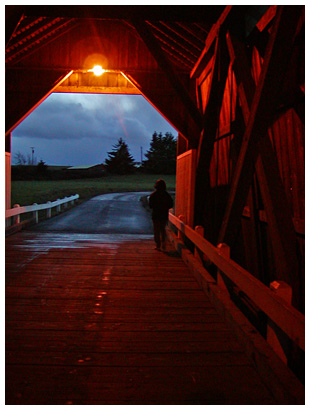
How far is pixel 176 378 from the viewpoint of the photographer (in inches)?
145

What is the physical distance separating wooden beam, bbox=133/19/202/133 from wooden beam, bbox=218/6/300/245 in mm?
3212

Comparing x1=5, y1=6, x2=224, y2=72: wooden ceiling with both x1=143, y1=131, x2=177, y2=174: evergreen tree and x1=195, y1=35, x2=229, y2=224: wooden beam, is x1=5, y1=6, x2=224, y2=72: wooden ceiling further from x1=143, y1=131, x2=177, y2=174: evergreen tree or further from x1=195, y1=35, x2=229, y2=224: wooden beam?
x1=143, y1=131, x2=177, y2=174: evergreen tree

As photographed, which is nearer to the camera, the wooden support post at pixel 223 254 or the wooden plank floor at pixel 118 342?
the wooden plank floor at pixel 118 342

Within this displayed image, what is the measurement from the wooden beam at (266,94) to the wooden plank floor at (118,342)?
182 cm

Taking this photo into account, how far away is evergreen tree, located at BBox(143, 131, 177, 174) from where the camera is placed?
3807 inches

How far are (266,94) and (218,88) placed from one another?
3003 millimetres

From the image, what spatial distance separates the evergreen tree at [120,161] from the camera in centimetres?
10169

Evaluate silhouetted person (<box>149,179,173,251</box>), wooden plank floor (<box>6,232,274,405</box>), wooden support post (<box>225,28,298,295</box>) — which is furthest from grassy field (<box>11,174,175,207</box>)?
wooden support post (<box>225,28,298,295</box>)

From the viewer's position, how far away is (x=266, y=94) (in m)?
4.59

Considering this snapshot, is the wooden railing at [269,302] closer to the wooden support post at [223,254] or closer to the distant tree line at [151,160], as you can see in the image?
the wooden support post at [223,254]

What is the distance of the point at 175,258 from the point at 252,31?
519cm

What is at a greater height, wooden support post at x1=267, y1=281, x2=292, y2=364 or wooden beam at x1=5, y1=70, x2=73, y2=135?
wooden beam at x1=5, y1=70, x2=73, y2=135

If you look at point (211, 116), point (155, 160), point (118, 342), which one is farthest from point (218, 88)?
point (155, 160)

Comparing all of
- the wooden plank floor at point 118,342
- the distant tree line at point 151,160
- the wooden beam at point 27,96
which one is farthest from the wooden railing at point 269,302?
the distant tree line at point 151,160
